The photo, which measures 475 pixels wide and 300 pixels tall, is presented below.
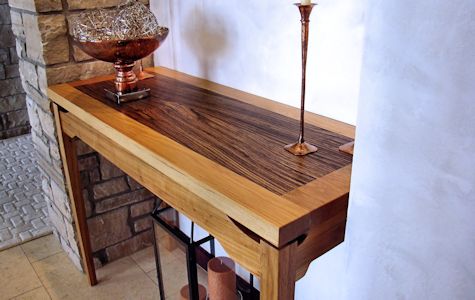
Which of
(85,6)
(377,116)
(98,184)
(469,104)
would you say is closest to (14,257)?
(98,184)

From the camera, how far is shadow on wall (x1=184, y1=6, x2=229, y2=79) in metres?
1.52

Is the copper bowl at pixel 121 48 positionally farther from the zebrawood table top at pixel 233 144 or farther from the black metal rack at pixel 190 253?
the black metal rack at pixel 190 253

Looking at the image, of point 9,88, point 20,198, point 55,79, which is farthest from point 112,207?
point 9,88

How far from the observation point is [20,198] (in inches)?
101

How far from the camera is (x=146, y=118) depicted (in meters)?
1.25

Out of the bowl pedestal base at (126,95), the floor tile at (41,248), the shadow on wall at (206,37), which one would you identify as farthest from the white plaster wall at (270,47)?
the floor tile at (41,248)

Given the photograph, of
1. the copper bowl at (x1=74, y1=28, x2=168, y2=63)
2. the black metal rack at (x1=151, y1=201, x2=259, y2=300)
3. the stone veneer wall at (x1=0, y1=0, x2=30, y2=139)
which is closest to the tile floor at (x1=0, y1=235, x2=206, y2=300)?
the black metal rack at (x1=151, y1=201, x2=259, y2=300)

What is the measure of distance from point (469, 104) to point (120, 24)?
45.9 inches

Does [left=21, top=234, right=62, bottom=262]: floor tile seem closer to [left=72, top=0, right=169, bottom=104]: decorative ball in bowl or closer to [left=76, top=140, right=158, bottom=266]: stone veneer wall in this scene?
[left=76, top=140, right=158, bottom=266]: stone veneer wall

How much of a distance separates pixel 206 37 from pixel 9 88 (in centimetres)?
242

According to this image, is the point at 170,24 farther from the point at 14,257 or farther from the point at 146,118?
the point at 14,257

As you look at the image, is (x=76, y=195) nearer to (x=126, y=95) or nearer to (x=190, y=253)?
(x=126, y=95)

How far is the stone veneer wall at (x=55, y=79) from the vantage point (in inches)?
63.1

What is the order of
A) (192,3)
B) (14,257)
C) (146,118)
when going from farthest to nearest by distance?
1. (14,257)
2. (192,3)
3. (146,118)
